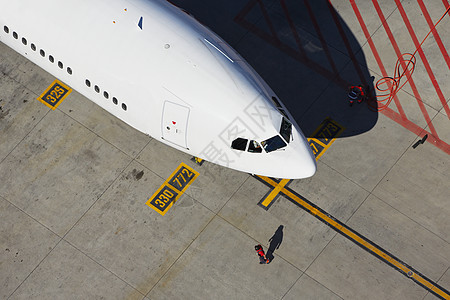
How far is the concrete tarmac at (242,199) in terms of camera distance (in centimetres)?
2464

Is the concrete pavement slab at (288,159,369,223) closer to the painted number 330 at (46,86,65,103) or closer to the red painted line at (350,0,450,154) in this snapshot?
the red painted line at (350,0,450,154)

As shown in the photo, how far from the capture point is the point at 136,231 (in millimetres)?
25328

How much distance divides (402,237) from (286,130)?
8.12 metres

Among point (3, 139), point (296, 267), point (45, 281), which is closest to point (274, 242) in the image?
point (296, 267)

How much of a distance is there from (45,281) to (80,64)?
9726 mm

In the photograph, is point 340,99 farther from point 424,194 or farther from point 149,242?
point 149,242

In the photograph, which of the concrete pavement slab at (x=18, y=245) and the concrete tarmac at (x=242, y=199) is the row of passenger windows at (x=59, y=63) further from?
the concrete pavement slab at (x=18, y=245)

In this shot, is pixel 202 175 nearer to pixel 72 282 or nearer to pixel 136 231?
pixel 136 231

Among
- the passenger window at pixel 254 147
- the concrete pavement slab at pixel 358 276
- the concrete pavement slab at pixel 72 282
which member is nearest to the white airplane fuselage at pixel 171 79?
the passenger window at pixel 254 147

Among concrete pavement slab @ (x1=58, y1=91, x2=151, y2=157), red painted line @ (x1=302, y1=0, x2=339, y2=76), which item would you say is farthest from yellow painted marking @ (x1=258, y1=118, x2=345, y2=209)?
concrete pavement slab @ (x1=58, y1=91, x2=151, y2=157)

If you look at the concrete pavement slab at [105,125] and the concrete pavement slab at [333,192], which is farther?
the concrete pavement slab at [105,125]

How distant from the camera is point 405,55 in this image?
28.9 meters

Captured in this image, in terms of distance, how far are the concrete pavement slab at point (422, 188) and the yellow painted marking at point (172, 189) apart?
8.84 m

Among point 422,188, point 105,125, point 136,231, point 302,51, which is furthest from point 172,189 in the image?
point 422,188
